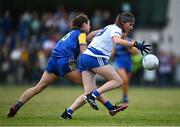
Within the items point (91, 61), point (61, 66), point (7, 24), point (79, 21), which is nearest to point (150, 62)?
point (91, 61)

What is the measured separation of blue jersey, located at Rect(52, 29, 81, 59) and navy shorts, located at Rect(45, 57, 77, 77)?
114 mm

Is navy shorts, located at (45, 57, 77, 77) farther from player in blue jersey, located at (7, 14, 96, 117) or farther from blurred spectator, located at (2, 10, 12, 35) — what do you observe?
blurred spectator, located at (2, 10, 12, 35)

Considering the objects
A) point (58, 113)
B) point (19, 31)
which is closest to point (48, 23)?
point (19, 31)

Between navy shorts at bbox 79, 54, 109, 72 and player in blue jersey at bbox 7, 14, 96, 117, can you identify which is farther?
player in blue jersey at bbox 7, 14, 96, 117

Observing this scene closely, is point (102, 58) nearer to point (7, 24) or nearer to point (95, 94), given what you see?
point (95, 94)

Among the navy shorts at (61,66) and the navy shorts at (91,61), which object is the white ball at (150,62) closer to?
the navy shorts at (91,61)

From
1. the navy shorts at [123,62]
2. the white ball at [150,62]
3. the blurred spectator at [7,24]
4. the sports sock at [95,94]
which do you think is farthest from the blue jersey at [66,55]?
the blurred spectator at [7,24]

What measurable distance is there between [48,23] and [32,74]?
8.43ft

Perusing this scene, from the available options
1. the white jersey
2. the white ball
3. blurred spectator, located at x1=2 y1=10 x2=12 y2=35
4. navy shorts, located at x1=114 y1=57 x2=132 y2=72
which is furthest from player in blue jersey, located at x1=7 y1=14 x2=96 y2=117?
blurred spectator, located at x1=2 y1=10 x2=12 y2=35

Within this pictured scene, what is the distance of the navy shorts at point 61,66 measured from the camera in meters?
17.1

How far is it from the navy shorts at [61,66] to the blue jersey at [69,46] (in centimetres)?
11

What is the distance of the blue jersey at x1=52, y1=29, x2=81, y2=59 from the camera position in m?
17.1

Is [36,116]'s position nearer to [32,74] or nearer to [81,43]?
[81,43]

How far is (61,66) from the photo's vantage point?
17.1m
